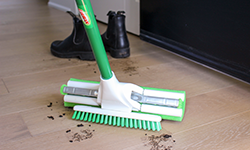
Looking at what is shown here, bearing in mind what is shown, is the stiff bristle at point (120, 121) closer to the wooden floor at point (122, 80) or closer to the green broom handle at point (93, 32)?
the wooden floor at point (122, 80)

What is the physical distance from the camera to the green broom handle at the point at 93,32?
0.72 metres

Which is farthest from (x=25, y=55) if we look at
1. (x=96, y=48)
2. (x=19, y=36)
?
(x=96, y=48)

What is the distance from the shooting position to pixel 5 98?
1.03 metres

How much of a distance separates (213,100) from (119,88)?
0.40 meters

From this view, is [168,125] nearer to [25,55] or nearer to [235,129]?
[235,129]

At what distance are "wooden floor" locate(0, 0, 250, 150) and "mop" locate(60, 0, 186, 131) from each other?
0.11 ft

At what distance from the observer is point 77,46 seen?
4.65 ft

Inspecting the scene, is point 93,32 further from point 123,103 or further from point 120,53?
point 120,53

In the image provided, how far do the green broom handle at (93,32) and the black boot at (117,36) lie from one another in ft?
2.09

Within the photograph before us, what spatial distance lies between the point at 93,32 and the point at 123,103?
0.23 m

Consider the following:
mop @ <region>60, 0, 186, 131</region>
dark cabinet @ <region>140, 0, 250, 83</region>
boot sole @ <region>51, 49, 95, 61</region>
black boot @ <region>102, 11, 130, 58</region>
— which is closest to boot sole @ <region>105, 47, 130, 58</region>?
black boot @ <region>102, 11, 130, 58</region>

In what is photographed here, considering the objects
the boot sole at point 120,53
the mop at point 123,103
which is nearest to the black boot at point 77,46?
the boot sole at point 120,53

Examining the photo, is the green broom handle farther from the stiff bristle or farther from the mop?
the stiff bristle

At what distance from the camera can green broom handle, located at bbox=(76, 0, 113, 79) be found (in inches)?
28.3
